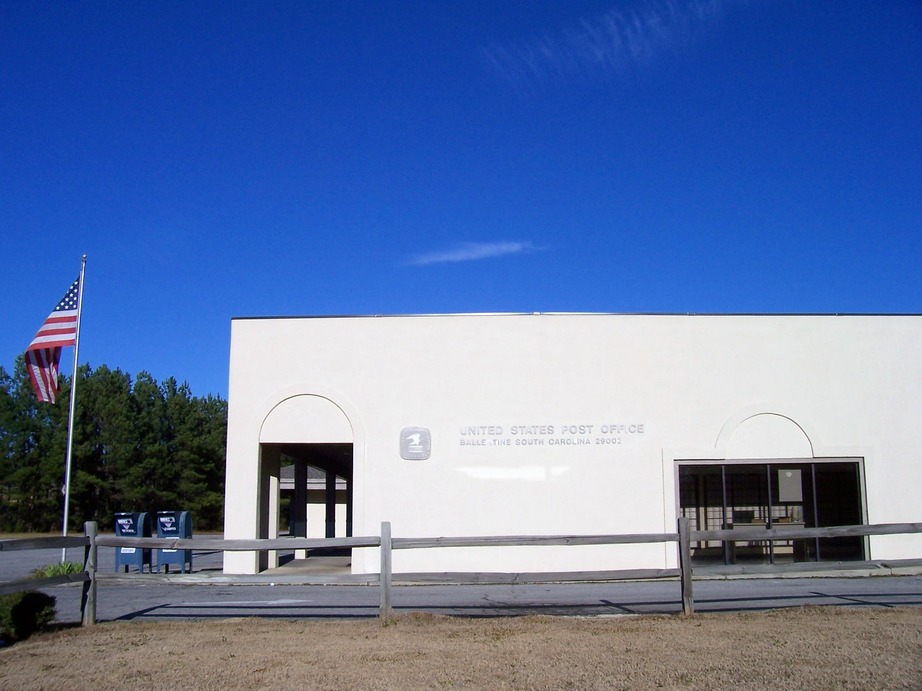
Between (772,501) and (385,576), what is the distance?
11.4m

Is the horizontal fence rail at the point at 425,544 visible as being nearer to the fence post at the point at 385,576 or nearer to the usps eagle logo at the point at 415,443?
the fence post at the point at 385,576

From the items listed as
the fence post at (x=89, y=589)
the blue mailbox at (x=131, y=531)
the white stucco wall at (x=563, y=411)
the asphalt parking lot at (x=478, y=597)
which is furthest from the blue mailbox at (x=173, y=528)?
the fence post at (x=89, y=589)

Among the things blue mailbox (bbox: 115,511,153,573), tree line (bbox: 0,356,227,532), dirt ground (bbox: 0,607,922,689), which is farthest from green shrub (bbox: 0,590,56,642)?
tree line (bbox: 0,356,227,532)

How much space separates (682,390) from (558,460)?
10.6ft

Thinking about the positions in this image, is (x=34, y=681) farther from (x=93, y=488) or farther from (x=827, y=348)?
(x=93, y=488)

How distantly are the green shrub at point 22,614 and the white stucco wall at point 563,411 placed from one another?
338 inches

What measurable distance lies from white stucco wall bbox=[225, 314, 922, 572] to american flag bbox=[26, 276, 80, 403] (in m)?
3.64

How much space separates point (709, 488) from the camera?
19.6 m

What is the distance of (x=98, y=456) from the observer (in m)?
53.2

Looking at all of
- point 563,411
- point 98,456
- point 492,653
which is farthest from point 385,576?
point 98,456

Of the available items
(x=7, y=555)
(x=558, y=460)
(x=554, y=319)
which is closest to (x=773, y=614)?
(x=558, y=460)

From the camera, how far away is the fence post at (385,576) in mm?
11352

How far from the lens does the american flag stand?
63.8 ft

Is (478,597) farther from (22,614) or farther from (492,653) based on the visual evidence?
(22,614)
